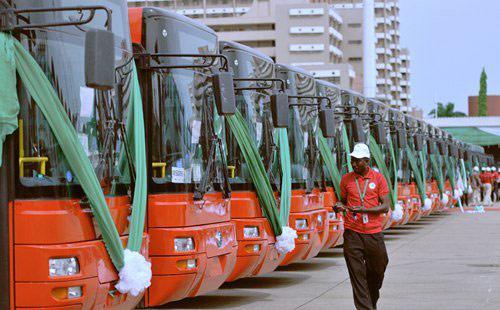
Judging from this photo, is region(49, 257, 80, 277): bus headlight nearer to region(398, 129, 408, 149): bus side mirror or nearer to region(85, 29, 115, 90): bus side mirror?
region(85, 29, 115, 90): bus side mirror

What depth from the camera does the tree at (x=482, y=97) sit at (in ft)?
550

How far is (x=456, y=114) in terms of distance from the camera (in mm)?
188250

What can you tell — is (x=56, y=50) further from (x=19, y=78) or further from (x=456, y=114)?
(x=456, y=114)

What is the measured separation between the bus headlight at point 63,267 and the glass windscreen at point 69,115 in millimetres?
515

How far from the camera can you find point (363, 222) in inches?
436

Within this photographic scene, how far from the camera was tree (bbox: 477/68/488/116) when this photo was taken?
167562 millimetres

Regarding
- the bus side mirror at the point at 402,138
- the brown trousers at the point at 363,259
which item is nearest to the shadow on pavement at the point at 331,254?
the bus side mirror at the point at 402,138

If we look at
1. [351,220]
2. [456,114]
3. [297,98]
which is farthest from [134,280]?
[456,114]

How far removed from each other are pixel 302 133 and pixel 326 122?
1.98 feet

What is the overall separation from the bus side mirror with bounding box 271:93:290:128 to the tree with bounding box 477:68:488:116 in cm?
15606

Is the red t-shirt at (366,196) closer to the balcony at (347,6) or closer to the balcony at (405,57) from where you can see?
the balcony at (347,6)

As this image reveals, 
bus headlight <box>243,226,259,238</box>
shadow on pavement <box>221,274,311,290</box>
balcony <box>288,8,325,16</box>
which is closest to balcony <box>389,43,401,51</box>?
balcony <box>288,8,325,16</box>

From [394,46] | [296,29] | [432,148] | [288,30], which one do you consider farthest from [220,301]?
[394,46]

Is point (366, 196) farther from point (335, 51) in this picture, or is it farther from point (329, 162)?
point (335, 51)
